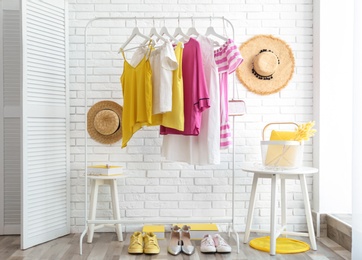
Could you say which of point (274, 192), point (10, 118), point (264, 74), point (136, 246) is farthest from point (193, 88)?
point (10, 118)

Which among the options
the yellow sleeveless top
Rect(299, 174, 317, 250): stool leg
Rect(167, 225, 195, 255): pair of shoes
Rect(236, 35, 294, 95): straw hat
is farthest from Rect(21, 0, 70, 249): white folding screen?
Rect(299, 174, 317, 250): stool leg

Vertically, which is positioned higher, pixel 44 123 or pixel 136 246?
pixel 44 123

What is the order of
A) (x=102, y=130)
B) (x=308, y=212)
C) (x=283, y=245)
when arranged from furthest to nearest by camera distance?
1. (x=102, y=130)
2. (x=283, y=245)
3. (x=308, y=212)

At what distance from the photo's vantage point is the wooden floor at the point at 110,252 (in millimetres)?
3494

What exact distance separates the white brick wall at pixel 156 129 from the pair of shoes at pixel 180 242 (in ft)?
1.71

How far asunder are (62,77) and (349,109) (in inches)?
105

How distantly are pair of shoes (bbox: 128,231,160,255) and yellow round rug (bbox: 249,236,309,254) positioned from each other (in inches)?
32.5

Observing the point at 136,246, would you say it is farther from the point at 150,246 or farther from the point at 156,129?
the point at 156,129

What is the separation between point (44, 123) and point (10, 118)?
0.48 meters

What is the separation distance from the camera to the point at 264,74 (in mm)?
4352

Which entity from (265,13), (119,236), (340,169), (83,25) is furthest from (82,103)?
(340,169)

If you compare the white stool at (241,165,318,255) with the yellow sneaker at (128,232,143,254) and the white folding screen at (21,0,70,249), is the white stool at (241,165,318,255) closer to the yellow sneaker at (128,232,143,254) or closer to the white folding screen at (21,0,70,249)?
the yellow sneaker at (128,232,143,254)

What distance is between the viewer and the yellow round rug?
11.9 ft

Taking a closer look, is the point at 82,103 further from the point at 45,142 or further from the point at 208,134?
the point at 208,134
